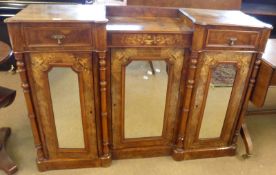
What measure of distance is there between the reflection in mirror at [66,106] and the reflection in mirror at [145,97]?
0.31 meters

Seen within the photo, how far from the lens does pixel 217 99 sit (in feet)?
5.43

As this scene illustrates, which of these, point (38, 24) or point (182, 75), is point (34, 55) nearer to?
point (38, 24)

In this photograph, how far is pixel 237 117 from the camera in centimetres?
173

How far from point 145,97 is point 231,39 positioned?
654 mm

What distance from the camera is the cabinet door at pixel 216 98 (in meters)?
1.49

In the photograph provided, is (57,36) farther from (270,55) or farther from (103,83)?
(270,55)

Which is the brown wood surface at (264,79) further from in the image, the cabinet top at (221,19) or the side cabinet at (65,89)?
the side cabinet at (65,89)

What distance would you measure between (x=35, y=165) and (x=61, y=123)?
40 cm

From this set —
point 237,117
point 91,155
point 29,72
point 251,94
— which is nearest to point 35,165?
point 91,155

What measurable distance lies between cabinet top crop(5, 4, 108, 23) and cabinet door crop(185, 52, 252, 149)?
665 millimetres

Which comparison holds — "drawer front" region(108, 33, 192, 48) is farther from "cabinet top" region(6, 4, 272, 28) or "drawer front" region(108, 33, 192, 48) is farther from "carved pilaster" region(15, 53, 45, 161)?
"carved pilaster" region(15, 53, 45, 161)

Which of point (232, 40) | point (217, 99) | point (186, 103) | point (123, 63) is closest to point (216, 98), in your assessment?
point (217, 99)

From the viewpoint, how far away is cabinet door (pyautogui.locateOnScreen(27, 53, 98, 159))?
1332mm

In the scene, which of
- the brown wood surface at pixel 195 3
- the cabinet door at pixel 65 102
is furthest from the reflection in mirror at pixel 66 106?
the brown wood surface at pixel 195 3
